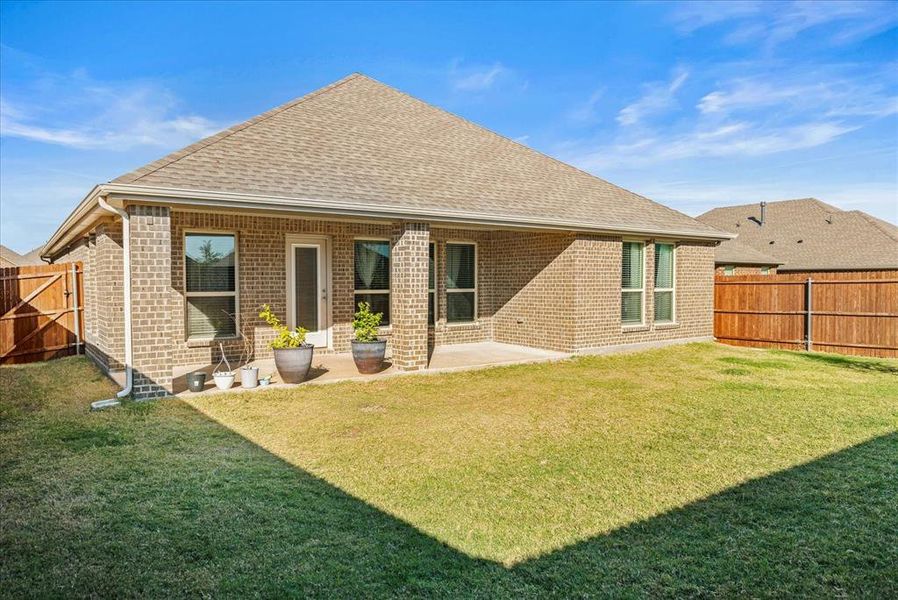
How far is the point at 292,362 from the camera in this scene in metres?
8.22

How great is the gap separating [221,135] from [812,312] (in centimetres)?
1361

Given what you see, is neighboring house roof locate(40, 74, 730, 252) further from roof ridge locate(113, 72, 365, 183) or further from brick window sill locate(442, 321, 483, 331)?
brick window sill locate(442, 321, 483, 331)

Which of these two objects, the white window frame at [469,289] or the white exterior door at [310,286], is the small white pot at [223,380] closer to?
the white exterior door at [310,286]

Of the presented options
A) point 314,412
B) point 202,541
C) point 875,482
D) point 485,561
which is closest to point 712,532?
point 485,561

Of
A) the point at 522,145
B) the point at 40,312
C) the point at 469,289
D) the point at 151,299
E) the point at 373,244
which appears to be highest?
the point at 522,145

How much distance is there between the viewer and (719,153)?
20.3 metres

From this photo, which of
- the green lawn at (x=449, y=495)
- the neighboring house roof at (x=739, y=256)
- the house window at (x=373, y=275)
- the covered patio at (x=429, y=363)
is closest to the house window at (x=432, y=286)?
the covered patio at (x=429, y=363)

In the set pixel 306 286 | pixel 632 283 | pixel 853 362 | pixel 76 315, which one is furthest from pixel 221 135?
pixel 853 362

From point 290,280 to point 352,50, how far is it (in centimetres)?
987

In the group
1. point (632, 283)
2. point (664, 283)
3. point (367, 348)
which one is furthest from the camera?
point (664, 283)

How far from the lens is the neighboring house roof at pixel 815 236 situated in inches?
925

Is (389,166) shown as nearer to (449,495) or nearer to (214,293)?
(214,293)

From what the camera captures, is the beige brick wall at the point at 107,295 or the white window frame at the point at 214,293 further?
the white window frame at the point at 214,293

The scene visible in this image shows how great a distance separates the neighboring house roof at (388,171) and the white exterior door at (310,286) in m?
1.89
